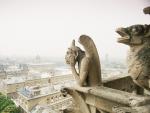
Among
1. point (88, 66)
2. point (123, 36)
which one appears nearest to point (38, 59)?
point (88, 66)

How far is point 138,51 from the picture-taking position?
52.8 inches

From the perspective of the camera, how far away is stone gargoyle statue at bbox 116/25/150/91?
1.31 metres

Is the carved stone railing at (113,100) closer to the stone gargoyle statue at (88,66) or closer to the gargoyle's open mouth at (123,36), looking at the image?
the stone gargoyle statue at (88,66)

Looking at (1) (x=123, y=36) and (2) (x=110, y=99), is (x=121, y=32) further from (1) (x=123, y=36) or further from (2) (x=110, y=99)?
(2) (x=110, y=99)

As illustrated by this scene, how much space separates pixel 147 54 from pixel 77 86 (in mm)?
825

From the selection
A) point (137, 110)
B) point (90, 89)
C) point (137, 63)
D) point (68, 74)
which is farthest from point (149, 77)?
point (68, 74)

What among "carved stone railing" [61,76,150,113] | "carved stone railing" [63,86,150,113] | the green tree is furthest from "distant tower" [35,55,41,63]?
"carved stone railing" [63,86,150,113]

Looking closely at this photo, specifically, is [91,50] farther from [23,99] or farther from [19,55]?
[19,55]

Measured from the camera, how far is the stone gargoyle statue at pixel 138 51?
1310mm

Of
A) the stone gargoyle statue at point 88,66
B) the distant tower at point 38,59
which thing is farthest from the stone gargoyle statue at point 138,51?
the distant tower at point 38,59

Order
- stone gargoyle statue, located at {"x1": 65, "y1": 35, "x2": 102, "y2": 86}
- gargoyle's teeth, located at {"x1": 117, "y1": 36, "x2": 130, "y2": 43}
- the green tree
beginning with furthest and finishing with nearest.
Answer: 1. the green tree
2. stone gargoyle statue, located at {"x1": 65, "y1": 35, "x2": 102, "y2": 86}
3. gargoyle's teeth, located at {"x1": 117, "y1": 36, "x2": 130, "y2": 43}

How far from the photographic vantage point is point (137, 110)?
1.22 m

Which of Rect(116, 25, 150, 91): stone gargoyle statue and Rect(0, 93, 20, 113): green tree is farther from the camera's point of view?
Rect(0, 93, 20, 113): green tree

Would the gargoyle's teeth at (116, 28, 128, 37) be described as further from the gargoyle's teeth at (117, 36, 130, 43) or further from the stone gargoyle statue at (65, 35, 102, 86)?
the stone gargoyle statue at (65, 35, 102, 86)
